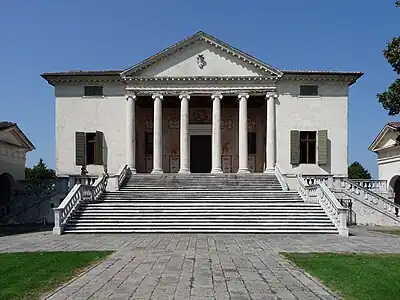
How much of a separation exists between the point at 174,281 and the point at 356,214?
20.1m

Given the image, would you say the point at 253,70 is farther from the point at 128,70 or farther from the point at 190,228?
the point at 190,228

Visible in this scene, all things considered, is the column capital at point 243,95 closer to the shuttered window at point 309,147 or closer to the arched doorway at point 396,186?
the shuttered window at point 309,147

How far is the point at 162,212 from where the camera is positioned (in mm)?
21719

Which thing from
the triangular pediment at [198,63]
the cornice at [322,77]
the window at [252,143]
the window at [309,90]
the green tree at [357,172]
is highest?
the triangular pediment at [198,63]

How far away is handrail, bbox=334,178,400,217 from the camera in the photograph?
26.1 metres

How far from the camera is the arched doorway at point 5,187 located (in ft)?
100

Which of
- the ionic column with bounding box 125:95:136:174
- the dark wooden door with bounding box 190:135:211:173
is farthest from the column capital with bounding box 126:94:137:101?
the dark wooden door with bounding box 190:135:211:173

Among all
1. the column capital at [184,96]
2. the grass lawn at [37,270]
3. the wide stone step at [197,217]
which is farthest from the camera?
the column capital at [184,96]

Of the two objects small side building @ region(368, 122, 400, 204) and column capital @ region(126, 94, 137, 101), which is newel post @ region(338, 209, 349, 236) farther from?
column capital @ region(126, 94, 137, 101)

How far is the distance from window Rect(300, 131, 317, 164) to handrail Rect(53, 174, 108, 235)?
13.8m

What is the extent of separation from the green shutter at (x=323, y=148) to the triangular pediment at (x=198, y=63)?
17.3 ft

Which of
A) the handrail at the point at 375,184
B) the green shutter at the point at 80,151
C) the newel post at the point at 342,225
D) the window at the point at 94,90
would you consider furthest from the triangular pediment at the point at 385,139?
the green shutter at the point at 80,151

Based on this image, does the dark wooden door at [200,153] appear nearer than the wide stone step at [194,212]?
No

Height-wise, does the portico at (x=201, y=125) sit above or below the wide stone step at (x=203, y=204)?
above
